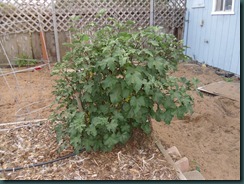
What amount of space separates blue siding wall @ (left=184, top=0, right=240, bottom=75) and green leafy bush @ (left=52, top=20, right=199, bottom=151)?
2811 millimetres

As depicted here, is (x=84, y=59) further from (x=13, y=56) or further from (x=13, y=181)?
(x=13, y=56)

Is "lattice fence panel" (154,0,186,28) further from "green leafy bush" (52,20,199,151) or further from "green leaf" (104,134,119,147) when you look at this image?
"green leaf" (104,134,119,147)

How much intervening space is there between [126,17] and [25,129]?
412 centimetres

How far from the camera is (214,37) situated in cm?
488

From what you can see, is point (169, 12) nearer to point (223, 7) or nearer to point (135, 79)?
point (223, 7)

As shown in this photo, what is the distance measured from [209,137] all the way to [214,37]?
10.2 ft

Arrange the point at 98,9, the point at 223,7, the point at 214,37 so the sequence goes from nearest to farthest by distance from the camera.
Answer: the point at 223,7 → the point at 214,37 → the point at 98,9

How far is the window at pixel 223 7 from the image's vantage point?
172 inches

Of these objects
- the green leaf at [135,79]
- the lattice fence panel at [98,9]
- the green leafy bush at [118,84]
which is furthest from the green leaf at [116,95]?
the lattice fence panel at [98,9]

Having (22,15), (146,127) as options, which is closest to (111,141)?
(146,127)

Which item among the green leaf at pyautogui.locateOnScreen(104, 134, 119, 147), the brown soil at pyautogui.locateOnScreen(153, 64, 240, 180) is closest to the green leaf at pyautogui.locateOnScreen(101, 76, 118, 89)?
the green leaf at pyautogui.locateOnScreen(104, 134, 119, 147)

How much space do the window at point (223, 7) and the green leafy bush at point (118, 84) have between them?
10.2ft

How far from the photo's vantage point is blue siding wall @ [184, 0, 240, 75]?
13.9 feet

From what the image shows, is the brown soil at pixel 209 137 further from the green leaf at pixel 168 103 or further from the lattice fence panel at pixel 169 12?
the lattice fence panel at pixel 169 12
